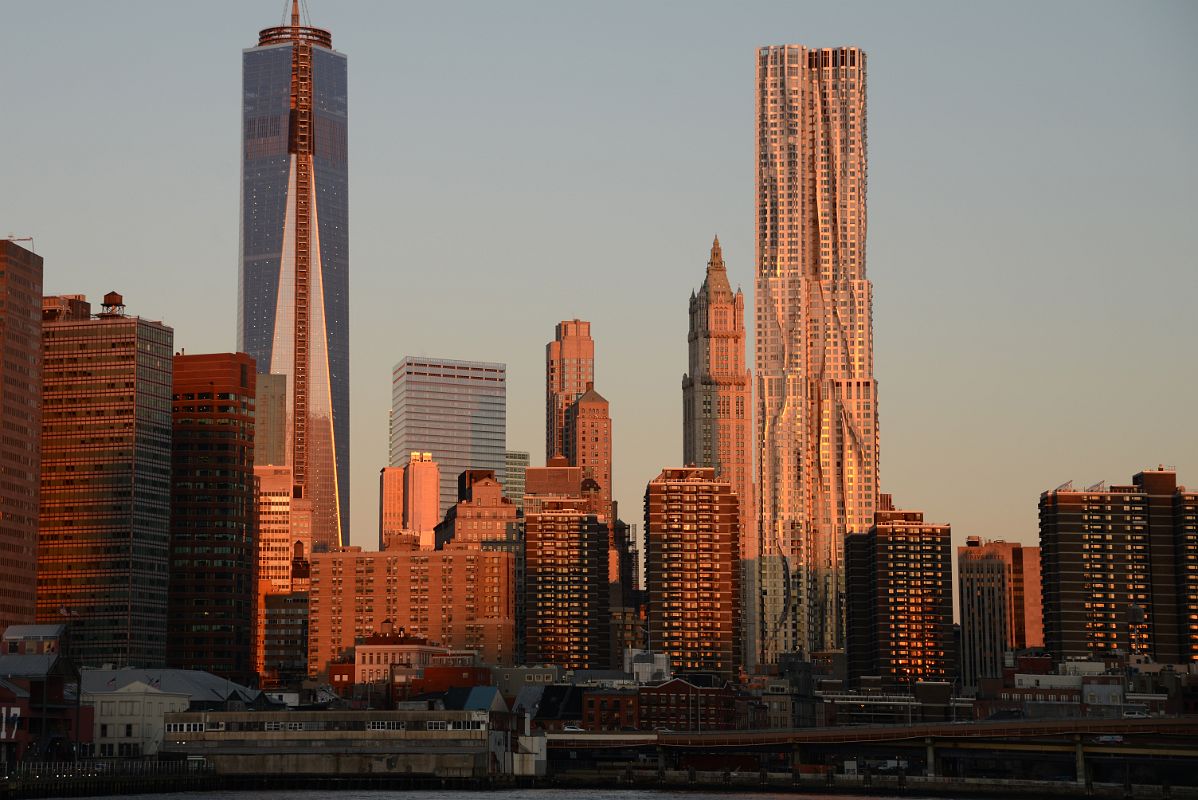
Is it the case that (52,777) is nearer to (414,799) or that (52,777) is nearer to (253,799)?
(253,799)

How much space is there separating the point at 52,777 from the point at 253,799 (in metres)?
18.0

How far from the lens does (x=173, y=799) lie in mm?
197000

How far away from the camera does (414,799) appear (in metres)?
200

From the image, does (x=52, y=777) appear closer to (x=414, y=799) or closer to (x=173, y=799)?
(x=173, y=799)

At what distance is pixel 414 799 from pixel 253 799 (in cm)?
1441

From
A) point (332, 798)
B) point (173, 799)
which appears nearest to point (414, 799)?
point (332, 798)

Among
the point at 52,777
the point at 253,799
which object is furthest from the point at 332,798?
the point at 52,777

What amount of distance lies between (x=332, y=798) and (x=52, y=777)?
24902 millimetres

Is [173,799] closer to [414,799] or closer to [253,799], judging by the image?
[253,799]

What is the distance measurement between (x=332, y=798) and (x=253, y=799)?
23.8 feet

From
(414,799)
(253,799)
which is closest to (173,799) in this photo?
→ (253,799)

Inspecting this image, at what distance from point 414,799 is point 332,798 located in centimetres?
742

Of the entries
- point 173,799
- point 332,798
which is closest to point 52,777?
point 173,799

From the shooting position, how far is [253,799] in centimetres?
19675
